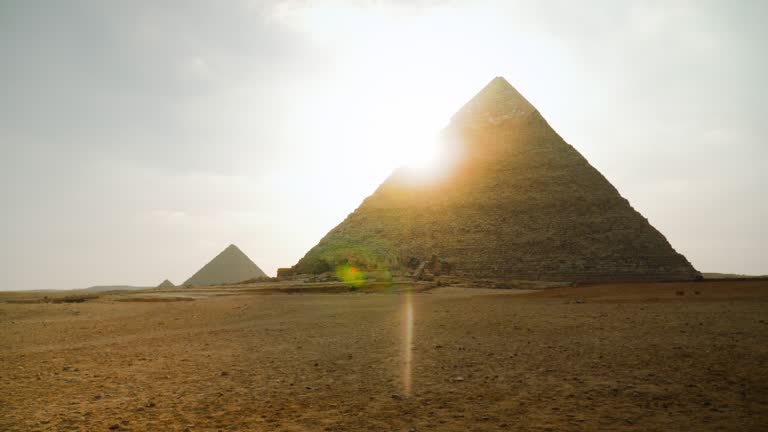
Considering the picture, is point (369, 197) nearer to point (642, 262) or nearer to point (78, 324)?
point (642, 262)

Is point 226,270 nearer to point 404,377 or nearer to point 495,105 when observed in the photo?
point 495,105

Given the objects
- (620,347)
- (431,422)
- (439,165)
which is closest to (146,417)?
(431,422)

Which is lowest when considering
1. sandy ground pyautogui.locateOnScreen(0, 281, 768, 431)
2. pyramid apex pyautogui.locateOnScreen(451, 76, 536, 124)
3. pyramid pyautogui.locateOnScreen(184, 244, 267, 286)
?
sandy ground pyautogui.locateOnScreen(0, 281, 768, 431)

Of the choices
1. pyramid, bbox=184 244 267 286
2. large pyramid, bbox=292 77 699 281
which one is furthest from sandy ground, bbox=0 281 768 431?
pyramid, bbox=184 244 267 286

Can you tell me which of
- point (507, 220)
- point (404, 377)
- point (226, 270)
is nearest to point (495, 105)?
point (507, 220)

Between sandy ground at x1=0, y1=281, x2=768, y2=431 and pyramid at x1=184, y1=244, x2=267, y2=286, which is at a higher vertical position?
pyramid at x1=184, y1=244, x2=267, y2=286

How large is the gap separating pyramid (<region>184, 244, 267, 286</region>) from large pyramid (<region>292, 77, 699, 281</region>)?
25825mm

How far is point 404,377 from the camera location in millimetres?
3469

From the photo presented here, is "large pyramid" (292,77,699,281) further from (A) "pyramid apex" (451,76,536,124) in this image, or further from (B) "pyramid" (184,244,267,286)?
(B) "pyramid" (184,244,267,286)

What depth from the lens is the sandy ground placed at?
2.46 metres

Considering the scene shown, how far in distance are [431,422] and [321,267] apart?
23663 millimetres

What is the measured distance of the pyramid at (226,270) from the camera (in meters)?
53.7

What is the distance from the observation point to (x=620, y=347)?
4.29 meters

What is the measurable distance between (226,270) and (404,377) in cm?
5472
